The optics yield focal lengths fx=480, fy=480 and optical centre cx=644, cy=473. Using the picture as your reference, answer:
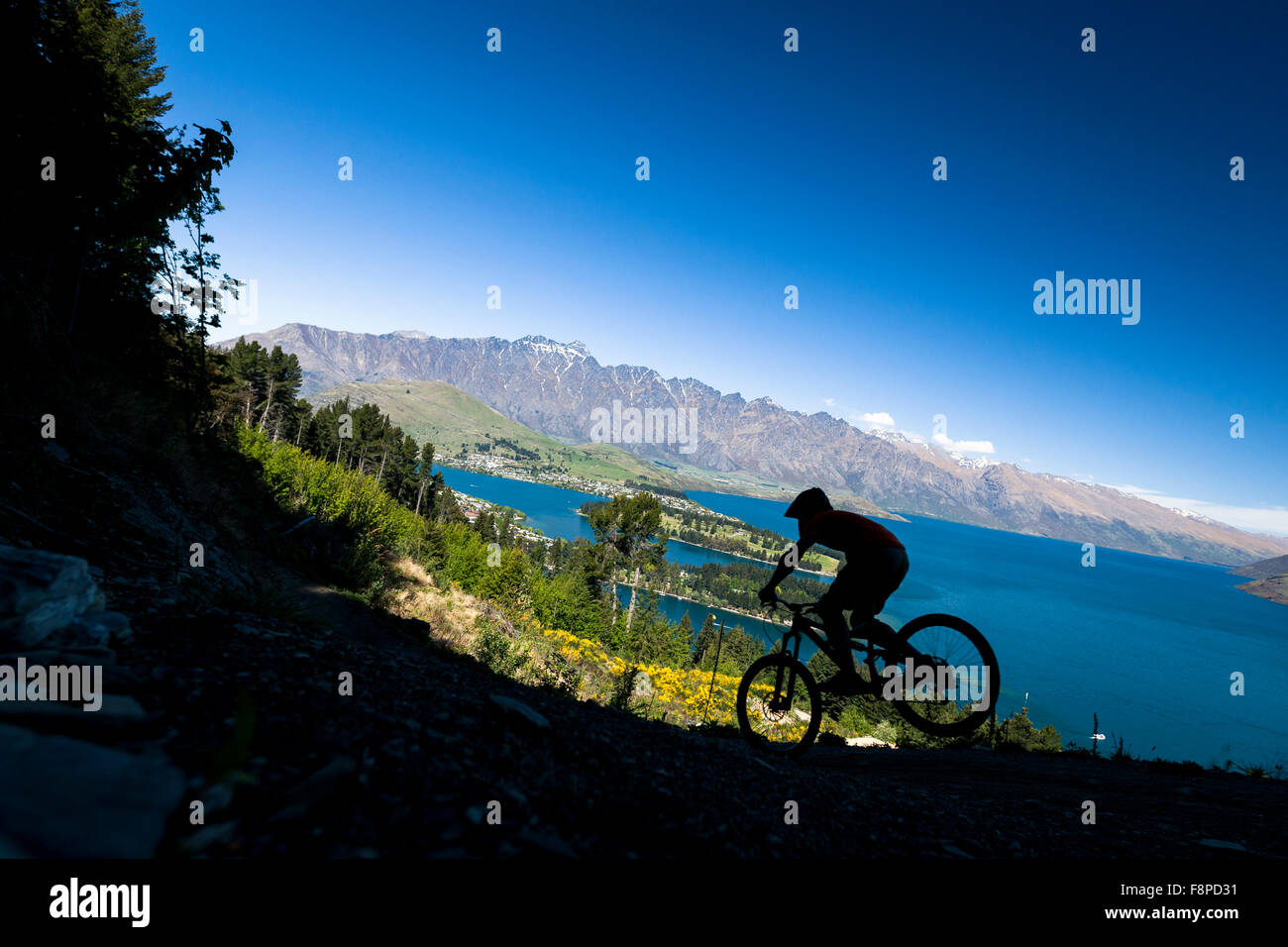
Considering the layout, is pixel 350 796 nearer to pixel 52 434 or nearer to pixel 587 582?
pixel 52 434

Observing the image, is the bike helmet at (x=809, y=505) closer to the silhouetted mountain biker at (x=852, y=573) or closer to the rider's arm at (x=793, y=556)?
the silhouetted mountain biker at (x=852, y=573)

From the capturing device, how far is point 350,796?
7.75 feet

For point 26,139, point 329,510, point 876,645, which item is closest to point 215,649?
point 876,645

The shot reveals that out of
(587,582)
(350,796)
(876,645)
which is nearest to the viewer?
(350,796)

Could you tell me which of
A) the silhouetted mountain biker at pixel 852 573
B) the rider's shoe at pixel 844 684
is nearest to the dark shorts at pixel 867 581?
the silhouetted mountain biker at pixel 852 573

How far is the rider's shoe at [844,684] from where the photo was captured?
5.87 meters

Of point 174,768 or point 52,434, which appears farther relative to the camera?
point 52,434

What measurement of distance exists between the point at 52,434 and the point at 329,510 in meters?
22.3

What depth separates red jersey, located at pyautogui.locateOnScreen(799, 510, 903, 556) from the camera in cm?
Result: 576

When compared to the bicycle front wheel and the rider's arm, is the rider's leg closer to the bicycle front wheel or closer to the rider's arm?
the rider's arm

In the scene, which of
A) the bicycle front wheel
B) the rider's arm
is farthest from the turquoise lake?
the rider's arm

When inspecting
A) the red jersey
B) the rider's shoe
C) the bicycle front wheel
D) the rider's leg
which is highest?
the red jersey

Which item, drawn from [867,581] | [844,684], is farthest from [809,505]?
[844,684]
